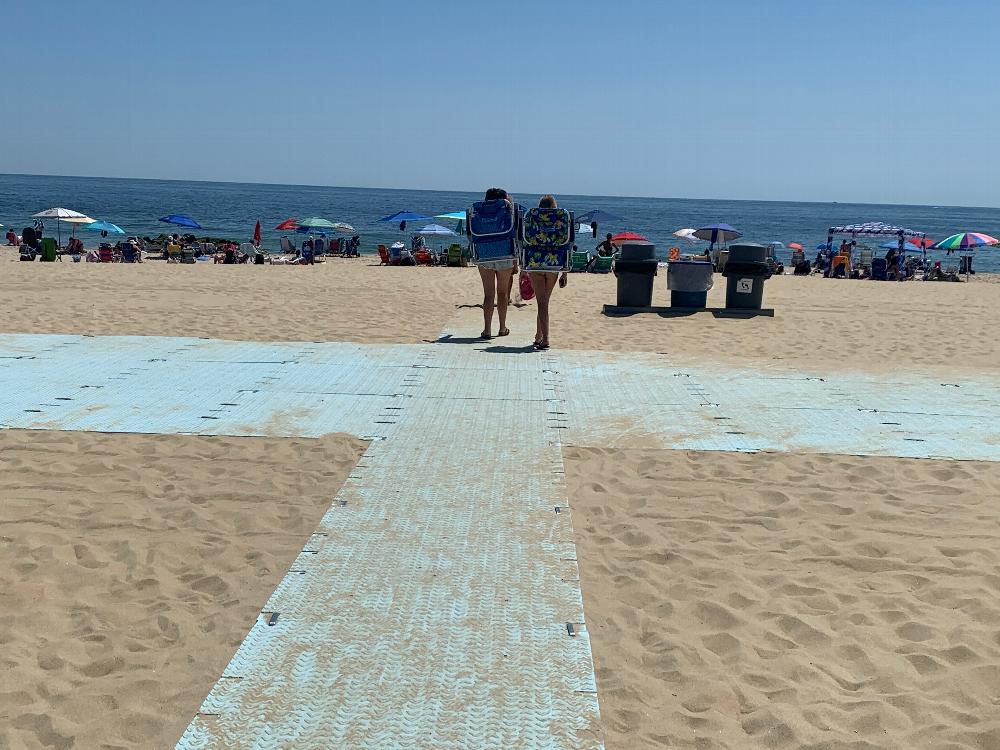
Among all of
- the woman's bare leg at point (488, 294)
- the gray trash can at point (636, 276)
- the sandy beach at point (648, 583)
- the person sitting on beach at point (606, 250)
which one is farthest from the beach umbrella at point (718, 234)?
the sandy beach at point (648, 583)

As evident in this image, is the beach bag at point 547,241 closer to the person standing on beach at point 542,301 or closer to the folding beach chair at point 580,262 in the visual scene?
the person standing on beach at point 542,301

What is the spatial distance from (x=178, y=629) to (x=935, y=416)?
5.11 m

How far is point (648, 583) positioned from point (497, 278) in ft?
20.4

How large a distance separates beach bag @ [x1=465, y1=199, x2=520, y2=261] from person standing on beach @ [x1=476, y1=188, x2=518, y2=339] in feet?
A: 0.21

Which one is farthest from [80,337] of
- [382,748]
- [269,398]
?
[382,748]

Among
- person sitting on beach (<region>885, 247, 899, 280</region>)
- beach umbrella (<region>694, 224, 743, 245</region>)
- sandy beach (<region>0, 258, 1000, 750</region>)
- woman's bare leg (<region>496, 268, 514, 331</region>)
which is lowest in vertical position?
sandy beach (<region>0, 258, 1000, 750</region>)

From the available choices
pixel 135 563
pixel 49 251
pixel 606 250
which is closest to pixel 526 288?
pixel 135 563

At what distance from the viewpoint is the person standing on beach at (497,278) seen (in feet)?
29.7

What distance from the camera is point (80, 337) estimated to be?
8555mm

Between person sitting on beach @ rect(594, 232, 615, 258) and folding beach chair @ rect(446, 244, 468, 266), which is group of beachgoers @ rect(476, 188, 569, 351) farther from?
person sitting on beach @ rect(594, 232, 615, 258)

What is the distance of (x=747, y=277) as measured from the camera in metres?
12.3

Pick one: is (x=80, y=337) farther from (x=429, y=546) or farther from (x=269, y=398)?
(x=429, y=546)

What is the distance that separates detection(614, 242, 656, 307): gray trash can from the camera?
1241cm

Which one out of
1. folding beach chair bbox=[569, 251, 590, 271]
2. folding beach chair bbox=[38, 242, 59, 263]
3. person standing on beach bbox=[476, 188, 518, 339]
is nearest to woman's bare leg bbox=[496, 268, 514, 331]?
person standing on beach bbox=[476, 188, 518, 339]
